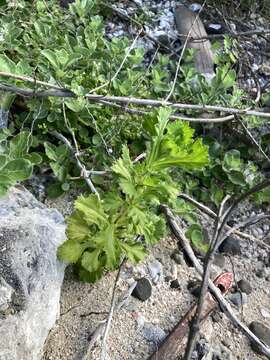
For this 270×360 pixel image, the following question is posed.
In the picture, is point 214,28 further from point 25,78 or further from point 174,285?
point 174,285

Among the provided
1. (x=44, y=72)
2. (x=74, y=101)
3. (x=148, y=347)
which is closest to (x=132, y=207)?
(x=148, y=347)

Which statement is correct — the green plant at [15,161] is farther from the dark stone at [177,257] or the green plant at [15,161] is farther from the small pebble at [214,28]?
the small pebble at [214,28]

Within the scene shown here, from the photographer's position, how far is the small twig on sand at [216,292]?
175cm

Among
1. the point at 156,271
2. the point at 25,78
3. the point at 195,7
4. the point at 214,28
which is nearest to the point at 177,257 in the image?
the point at 156,271

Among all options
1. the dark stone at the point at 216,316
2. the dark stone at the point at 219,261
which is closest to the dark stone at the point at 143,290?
the dark stone at the point at 216,316

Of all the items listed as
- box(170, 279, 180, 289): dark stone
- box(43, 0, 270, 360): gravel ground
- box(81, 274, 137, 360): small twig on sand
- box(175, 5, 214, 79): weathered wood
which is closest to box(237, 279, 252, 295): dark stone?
box(43, 0, 270, 360): gravel ground

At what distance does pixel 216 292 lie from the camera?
1.83m

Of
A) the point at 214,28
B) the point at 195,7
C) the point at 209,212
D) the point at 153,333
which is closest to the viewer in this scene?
the point at 153,333

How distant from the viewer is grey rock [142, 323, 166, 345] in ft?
5.76

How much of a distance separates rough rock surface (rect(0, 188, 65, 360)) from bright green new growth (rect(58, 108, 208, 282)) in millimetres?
80

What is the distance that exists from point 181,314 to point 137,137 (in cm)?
77

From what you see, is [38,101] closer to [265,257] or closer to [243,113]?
[243,113]

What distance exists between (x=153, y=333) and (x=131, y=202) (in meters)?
0.51

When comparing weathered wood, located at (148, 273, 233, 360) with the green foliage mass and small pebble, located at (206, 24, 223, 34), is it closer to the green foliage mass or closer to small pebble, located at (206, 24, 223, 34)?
the green foliage mass
